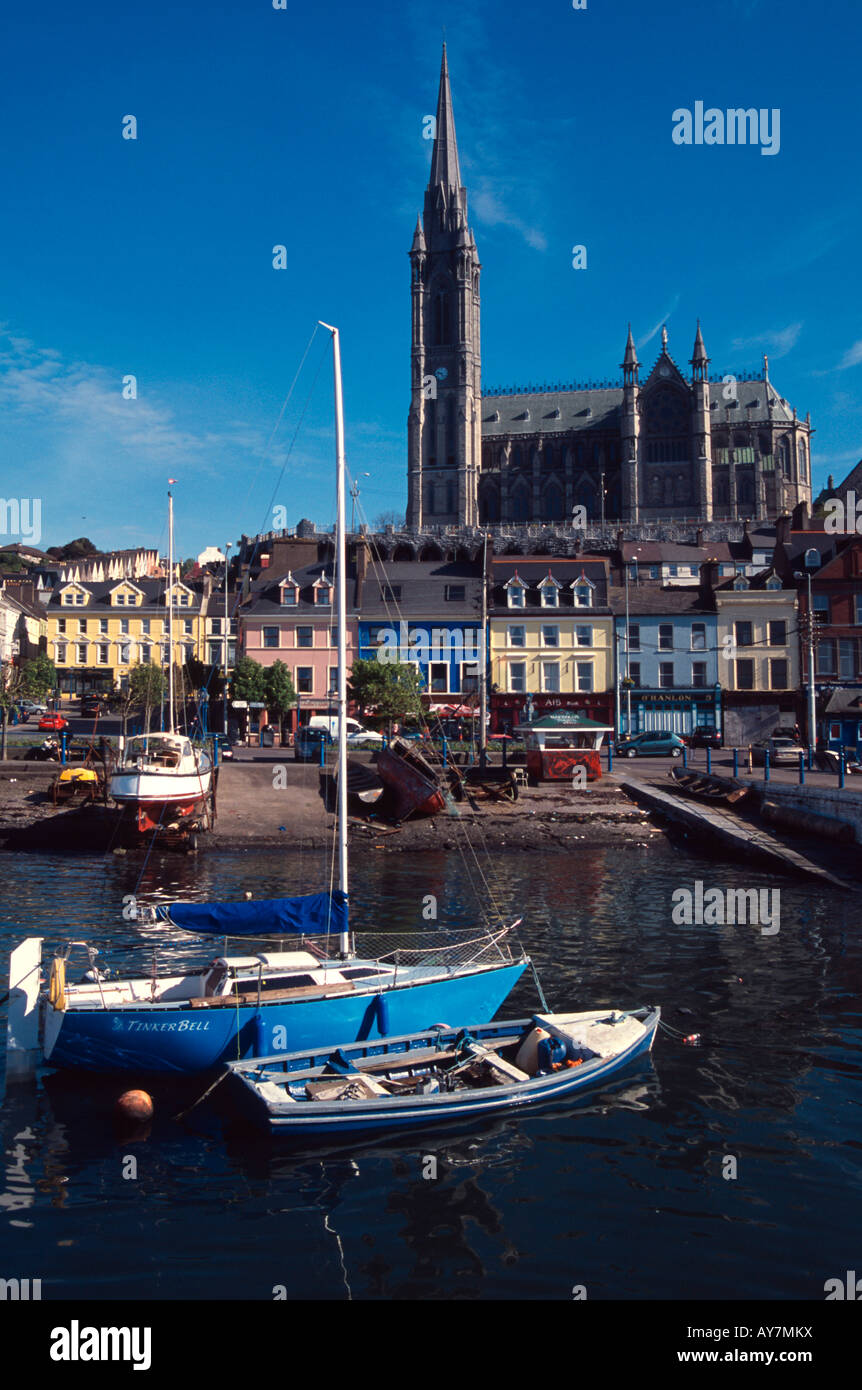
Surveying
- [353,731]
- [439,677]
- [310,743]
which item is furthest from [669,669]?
[310,743]

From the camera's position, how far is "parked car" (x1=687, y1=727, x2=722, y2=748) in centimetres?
6525

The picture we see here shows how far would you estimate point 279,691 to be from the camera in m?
67.8

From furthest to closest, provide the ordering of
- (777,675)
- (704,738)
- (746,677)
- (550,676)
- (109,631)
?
(109,631) < (550,676) < (746,677) < (777,675) < (704,738)

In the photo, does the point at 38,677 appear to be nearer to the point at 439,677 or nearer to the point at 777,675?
the point at 439,677

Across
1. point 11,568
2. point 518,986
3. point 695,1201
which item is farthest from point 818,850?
point 11,568

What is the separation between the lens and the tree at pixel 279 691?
67.7m

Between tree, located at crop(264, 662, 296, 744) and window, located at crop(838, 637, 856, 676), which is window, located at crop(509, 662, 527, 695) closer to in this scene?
tree, located at crop(264, 662, 296, 744)

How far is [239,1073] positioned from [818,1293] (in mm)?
7541

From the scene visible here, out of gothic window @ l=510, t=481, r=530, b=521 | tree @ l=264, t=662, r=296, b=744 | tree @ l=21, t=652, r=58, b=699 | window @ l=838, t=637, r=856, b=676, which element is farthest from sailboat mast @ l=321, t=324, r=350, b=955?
gothic window @ l=510, t=481, r=530, b=521

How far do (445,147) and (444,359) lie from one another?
37894 mm

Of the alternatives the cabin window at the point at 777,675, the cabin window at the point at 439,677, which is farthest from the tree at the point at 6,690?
the cabin window at the point at 777,675

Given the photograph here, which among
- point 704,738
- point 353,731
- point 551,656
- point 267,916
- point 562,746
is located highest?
point 551,656

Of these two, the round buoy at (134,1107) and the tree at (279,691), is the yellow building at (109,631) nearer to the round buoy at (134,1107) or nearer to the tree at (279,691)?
the tree at (279,691)

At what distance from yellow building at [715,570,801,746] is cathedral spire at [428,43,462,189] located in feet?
395
